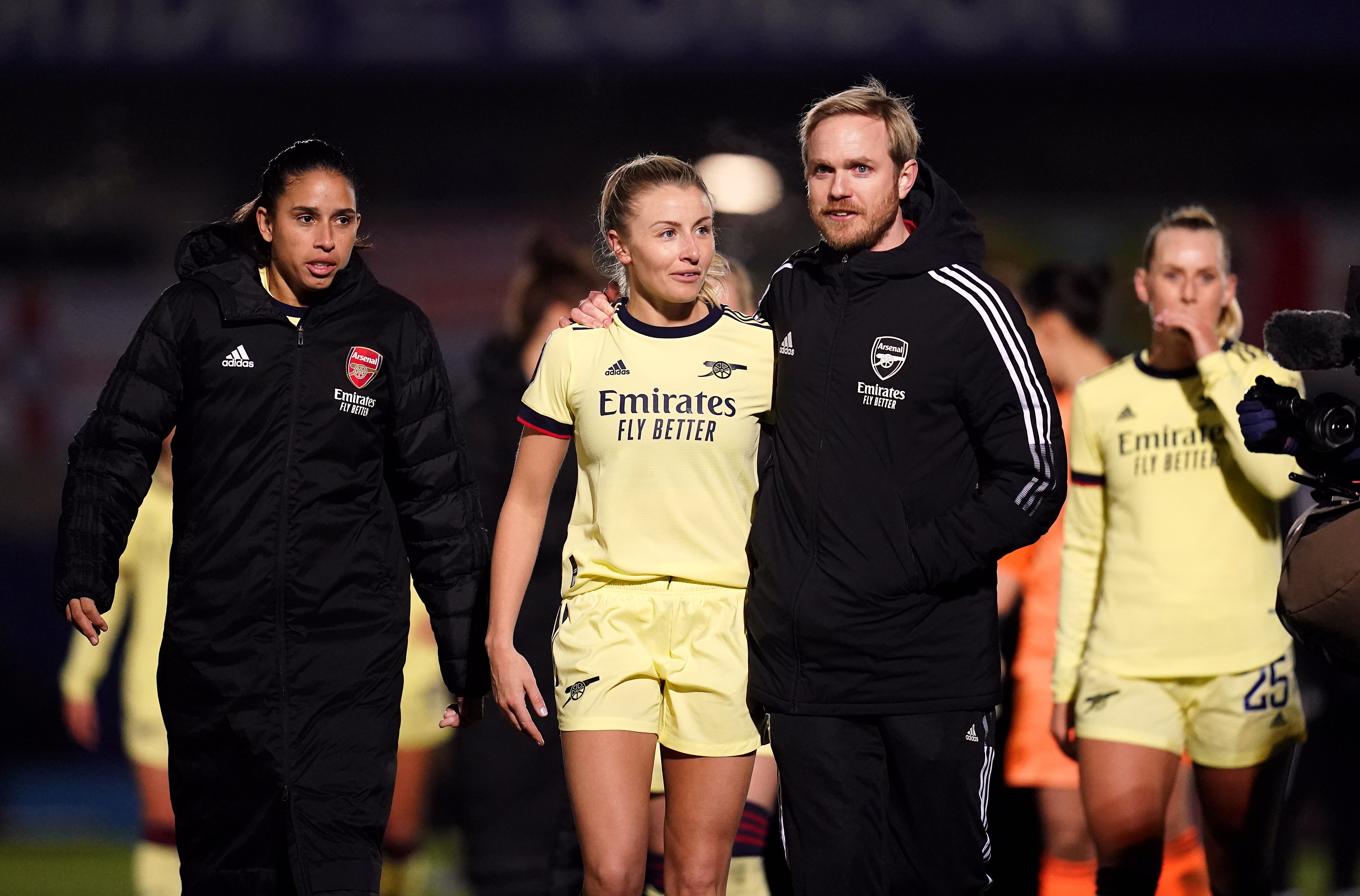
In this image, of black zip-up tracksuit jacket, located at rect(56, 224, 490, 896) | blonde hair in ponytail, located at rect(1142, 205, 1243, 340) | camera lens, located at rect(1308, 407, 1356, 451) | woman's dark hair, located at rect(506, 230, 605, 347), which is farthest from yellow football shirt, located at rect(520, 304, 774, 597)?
woman's dark hair, located at rect(506, 230, 605, 347)

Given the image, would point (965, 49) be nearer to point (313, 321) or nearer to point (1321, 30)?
point (1321, 30)

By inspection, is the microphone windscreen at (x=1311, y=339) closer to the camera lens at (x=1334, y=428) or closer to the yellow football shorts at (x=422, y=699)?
the camera lens at (x=1334, y=428)

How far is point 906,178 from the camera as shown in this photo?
9.81 ft

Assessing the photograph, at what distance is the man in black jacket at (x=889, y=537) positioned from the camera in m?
2.85

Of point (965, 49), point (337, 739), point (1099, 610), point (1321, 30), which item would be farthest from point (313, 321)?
point (1321, 30)

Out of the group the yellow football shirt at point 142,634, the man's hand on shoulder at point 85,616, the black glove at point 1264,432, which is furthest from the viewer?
the yellow football shirt at point 142,634

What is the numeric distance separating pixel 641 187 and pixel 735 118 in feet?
5.91

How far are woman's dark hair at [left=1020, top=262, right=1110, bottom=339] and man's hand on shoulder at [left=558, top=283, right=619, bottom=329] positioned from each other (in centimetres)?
202

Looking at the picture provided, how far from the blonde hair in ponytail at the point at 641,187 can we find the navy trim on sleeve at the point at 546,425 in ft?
1.13

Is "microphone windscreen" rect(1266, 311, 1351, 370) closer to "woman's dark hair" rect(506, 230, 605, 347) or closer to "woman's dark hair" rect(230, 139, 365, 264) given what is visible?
"woman's dark hair" rect(230, 139, 365, 264)

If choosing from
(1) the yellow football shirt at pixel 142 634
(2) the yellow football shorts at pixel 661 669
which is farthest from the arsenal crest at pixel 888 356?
(1) the yellow football shirt at pixel 142 634

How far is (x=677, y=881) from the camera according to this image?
291 centimetres

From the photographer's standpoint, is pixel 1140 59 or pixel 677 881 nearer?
pixel 677 881

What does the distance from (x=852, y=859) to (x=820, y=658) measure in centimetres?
40
